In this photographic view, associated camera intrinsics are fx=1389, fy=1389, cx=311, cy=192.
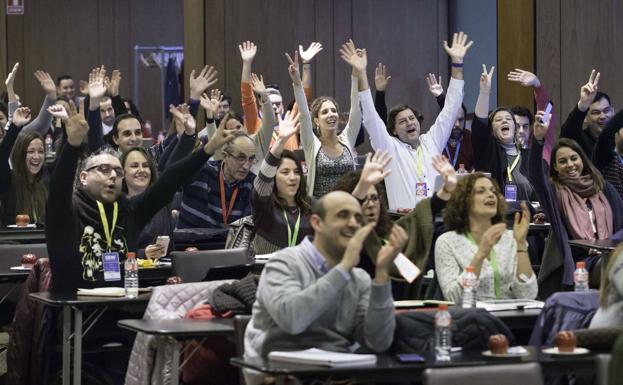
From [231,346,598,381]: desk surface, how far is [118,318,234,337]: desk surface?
75cm

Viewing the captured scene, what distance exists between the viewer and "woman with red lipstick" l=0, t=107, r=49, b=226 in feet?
36.6

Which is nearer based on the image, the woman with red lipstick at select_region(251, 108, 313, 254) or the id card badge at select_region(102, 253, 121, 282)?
the id card badge at select_region(102, 253, 121, 282)

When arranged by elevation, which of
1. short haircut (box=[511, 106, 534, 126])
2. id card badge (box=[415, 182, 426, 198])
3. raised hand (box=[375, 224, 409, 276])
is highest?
short haircut (box=[511, 106, 534, 126])

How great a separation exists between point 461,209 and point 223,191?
305 cm

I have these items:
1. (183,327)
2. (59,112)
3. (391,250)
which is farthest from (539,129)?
(391,250)

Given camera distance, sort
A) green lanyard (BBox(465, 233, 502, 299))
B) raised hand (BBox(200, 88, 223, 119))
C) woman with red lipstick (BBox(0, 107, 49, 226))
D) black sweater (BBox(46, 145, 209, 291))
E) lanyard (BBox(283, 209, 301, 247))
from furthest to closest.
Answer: raised hand (BBox(200, 88, 223, 119)), woman with red lipstick (BBox(0, 107, 49, 226)), lanyard (BBox(283, 209, 301, 247)), black sweater (BBox(46, 145, 209, 291)), green lanyard (BBox(465, 233, 502, 299))

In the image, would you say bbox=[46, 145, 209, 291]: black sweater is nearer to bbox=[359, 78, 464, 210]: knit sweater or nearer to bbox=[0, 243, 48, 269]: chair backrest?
bbox=[0, 243, 48, 269]: chair backrest

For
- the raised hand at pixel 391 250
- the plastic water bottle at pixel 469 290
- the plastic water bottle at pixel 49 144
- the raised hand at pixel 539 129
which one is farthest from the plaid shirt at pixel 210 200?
the raised hand at pixel 391 250

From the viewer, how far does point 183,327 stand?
644cm

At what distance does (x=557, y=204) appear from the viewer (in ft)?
30.8

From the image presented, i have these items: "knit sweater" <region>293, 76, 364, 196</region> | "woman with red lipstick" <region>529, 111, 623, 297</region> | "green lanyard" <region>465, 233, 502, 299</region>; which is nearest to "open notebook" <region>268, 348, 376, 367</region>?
"green lanyard" <region>465, 233, 502, 299</region>

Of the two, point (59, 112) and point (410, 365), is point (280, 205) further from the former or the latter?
point (410, 365)

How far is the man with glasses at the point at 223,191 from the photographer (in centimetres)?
1024

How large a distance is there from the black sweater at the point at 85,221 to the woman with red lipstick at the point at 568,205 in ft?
7.60
